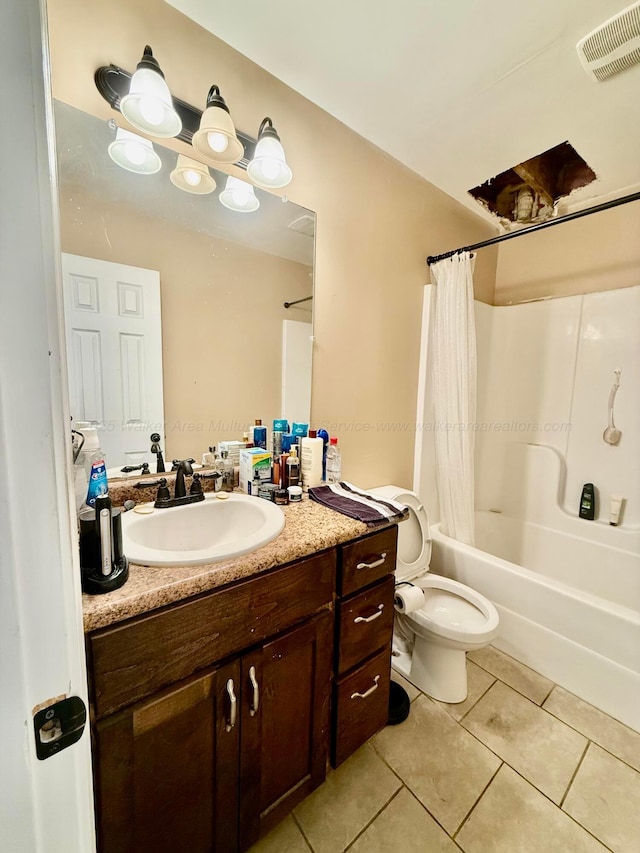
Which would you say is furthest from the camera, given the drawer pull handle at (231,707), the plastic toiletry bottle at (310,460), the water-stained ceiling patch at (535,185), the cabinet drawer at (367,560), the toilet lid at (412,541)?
the water-stained ceiling patch at (535,185)

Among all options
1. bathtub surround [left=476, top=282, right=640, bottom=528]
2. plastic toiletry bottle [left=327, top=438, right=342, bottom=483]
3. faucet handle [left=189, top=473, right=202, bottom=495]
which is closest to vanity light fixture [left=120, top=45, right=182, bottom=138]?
faucet handle [left=189, top=473, right=202, bottom=495]

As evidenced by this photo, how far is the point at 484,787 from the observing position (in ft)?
3.69

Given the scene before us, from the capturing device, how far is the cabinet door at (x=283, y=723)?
2.69ft

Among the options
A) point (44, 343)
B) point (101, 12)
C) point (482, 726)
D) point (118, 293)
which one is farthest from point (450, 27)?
point (482, 726)

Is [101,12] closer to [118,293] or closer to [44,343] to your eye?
[118,293]

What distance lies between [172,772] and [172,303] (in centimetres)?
122

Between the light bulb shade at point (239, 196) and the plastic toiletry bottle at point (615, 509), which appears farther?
the plastic toiletry bottle at point (615, 509)

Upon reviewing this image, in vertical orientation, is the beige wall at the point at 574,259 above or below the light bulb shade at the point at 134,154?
above

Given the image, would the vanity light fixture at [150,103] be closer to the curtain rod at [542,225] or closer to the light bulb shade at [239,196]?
the light bulb shade at [239,196]

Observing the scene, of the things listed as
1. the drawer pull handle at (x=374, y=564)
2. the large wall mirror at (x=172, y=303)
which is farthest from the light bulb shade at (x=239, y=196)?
the drawer pull handle at (x=374, y=564)

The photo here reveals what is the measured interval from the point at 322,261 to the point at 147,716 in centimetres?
155

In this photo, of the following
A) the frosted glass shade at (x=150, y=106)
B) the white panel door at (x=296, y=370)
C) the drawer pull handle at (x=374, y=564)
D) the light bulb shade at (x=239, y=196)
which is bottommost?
the drawer pull handle at (x=374, y=564)

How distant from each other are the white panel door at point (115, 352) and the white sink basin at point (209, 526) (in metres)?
0.25

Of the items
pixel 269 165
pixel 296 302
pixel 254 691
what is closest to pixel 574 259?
pixel 296 302
